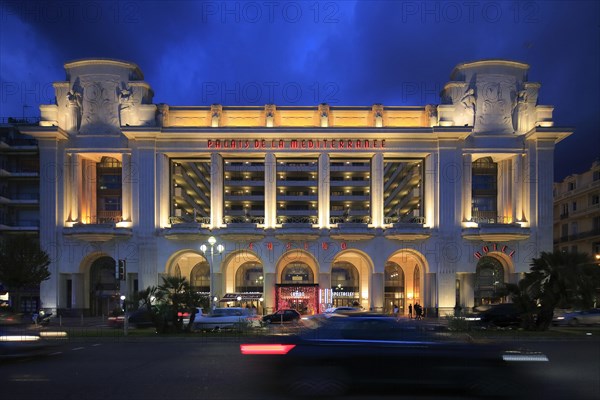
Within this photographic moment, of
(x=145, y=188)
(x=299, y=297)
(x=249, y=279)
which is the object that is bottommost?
(x=299, y=297)

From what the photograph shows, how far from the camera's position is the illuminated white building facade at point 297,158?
4584 cm

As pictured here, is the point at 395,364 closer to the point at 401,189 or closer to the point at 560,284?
the point at 560,284

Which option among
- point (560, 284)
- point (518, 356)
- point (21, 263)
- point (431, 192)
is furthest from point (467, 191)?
point (518, 356)

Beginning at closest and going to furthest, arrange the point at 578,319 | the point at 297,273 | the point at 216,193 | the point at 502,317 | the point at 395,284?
the point at 502,317 → the point at 578,319 → the point at 216,193 → the point at 297,273 → the point at 395,284

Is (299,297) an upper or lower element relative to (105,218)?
lower

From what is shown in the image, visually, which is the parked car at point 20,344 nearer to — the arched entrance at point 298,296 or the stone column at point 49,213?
the arched entrance at point 298,296

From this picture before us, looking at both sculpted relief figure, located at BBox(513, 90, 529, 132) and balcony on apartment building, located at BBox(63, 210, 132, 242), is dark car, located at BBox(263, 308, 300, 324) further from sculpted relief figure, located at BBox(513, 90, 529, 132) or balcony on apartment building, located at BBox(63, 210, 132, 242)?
sculpted relief figure, located at BBox(513, 90, 529, 132)

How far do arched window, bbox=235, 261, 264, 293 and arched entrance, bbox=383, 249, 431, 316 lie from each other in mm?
13111

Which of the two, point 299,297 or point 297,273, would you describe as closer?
point 299,297

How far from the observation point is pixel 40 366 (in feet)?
47.6

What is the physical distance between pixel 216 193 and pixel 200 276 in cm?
1199

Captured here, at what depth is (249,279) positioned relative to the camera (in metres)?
55.8

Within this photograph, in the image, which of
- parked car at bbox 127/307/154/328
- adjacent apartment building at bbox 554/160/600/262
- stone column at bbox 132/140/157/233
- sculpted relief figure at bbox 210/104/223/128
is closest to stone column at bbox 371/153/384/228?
sculpted relief figure at bbox 210/104/223/128

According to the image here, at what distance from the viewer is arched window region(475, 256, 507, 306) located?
49.2m
